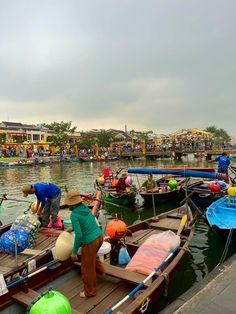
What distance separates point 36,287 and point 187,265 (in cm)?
416

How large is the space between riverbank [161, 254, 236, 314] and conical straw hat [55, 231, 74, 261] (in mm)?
1951

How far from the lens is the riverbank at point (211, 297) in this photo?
409cm

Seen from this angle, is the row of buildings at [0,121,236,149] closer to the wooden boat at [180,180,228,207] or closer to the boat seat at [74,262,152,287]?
the wooden boat at [180,180,228,207]

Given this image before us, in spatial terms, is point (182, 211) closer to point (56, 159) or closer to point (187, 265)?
→ point (187, 265)

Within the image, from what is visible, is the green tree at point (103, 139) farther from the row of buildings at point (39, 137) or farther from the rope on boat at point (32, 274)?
the rope on boat at point (32, 274)

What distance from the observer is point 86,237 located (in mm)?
4395

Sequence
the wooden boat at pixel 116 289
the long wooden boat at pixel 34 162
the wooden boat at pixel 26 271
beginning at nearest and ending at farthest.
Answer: the wooden boat at pixel 116 289 < the wooden boat at pixel 26 271 < the long wooden boat at pixel 34 162

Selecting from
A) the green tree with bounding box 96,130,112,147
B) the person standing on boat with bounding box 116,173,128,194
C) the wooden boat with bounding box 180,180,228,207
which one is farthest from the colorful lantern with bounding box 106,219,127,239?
the green tree with bounding box 96,130,112,147

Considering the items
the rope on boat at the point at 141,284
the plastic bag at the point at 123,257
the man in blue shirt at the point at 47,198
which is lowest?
the plastic bag at the point at 123,257

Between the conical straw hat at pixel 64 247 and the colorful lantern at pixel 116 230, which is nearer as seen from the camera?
the conical straw hat at pixel 64 247

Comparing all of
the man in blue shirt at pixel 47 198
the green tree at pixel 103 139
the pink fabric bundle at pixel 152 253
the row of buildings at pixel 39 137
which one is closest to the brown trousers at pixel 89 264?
the pink fabric bundle at pixel 152 253

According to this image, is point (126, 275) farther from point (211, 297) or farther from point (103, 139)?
point (103, 139)

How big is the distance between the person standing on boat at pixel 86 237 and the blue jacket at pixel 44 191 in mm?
3502

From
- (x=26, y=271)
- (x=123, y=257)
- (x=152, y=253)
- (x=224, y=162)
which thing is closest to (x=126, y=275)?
(x=152, y=253)
